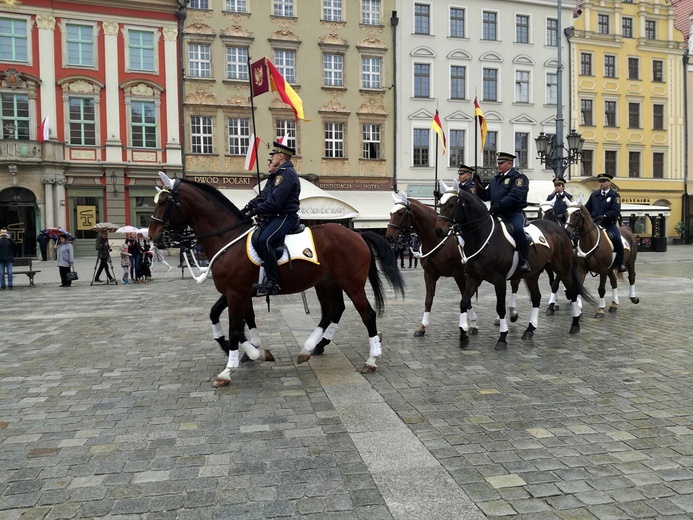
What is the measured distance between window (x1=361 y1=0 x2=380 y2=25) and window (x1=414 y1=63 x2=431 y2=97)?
3860mm

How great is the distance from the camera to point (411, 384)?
20.9 ft

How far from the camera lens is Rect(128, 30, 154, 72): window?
3281 centimetres

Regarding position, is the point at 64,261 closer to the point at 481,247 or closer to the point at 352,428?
the point at 481,247

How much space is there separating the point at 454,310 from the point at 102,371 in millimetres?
7275

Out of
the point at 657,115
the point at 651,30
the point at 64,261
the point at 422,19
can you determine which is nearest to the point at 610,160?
the point at 657,115

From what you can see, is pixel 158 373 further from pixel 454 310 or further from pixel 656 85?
pixel 656 85

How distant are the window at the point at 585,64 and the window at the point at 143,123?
29.8 m

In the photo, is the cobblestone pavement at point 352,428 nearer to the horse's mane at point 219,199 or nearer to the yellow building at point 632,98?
the horse's mane at point 219,199

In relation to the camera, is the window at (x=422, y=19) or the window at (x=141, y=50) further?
the window at (x=422, y=19)

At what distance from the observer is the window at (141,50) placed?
3281 cm

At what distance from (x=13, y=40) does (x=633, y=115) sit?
137ft

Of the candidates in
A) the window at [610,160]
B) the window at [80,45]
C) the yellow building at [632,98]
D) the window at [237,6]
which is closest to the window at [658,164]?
the yellow building at [632,98]

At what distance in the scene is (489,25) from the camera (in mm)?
38719

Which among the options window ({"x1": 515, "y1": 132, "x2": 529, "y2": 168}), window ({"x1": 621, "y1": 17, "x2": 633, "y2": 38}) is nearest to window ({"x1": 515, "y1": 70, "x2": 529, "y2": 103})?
window ({"x1": 515, "y1": 132, "x2": 529, "y2": 168})
